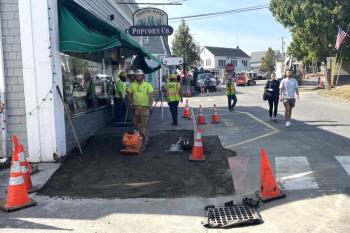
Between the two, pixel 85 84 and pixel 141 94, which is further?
pixel 85 84

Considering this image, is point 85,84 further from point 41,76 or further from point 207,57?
point 207,57

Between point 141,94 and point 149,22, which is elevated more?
point 149,22

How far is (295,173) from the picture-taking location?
7.84m

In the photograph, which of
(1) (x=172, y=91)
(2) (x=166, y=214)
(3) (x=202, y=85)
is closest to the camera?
(2) (x=166, y=214)

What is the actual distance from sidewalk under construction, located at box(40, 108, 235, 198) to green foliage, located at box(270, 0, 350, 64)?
28193 mm

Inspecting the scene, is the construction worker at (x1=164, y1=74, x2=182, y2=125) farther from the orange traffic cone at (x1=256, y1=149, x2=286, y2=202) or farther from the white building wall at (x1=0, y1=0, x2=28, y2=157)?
the orange traffic cone at (x1=256, y1=149, x2=286, y2=202)

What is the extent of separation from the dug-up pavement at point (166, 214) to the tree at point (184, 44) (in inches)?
2486

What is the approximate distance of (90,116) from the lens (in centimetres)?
1237

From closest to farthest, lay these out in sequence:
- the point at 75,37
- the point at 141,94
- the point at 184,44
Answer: the point at 75,37, the point at 141,94, the point at 184,44

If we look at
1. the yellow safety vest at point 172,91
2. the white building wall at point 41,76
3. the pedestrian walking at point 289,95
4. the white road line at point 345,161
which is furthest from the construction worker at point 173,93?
the white road line at point 345,161

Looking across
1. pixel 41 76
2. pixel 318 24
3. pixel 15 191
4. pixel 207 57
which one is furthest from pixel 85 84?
pixel 207 57

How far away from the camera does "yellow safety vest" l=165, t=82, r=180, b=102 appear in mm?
15164

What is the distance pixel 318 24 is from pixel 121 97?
25875mm

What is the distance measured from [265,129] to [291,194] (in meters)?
6.87
